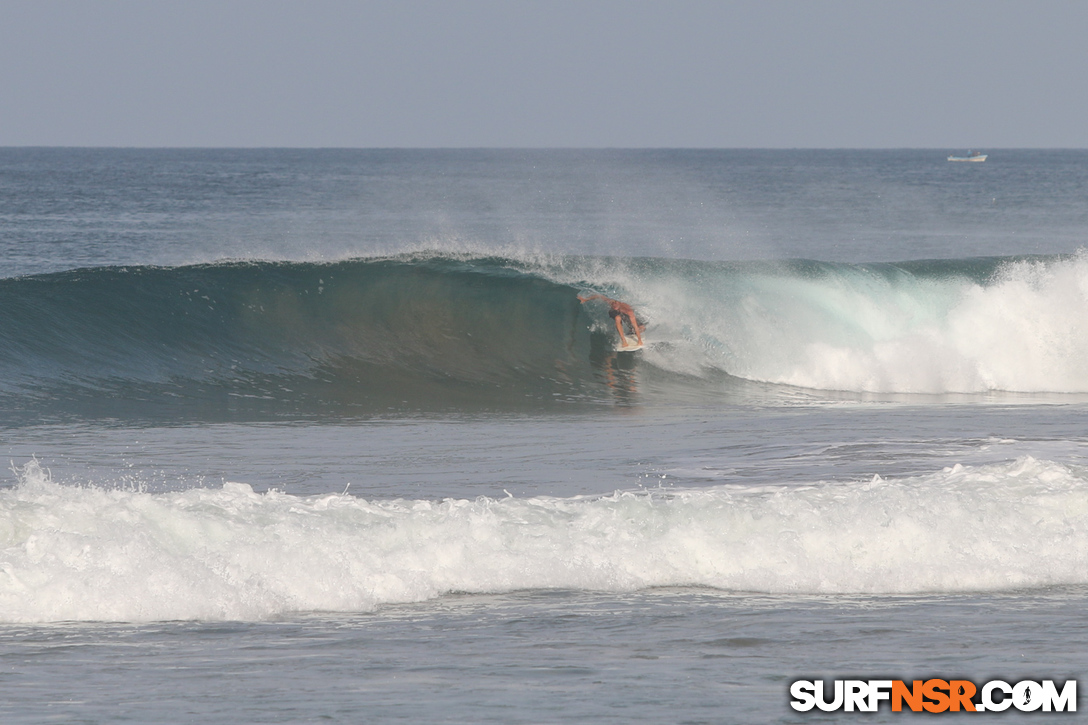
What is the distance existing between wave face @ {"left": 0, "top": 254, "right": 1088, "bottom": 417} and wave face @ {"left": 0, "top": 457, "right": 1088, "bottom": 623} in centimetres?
521

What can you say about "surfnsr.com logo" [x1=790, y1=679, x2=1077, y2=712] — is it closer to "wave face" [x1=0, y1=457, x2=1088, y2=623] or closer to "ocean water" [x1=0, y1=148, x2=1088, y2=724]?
"ocean water" [x1=0, y1=148, x2=1088, y2=724]

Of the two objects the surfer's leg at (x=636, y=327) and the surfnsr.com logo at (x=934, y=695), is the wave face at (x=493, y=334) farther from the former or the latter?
the surfnsr.com logo at (x=934, y=695)

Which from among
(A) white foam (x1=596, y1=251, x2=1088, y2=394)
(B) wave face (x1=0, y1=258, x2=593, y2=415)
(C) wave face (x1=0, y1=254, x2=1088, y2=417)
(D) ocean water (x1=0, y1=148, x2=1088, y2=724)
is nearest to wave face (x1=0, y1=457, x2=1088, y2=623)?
(D) ocean water (x1=0, y1=148, x2=1088, y2=724)

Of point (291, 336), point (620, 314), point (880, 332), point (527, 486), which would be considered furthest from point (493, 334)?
point (527, 486)

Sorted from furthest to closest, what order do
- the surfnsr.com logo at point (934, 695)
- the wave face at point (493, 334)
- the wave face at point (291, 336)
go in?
the wave face at point (493, 334)
the wave face at point (291, 336)
the surfnsr.com logo at point (934, 695)

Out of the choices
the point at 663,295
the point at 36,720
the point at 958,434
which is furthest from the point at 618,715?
the point at 663,295

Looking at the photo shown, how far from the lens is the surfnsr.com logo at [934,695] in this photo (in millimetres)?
4203

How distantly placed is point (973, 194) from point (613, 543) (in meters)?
63.7

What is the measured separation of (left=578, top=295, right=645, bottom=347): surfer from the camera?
15.4 metres

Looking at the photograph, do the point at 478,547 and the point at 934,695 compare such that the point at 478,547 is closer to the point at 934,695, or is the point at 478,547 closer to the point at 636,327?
the point at 934,695

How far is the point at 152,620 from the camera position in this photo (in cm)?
529

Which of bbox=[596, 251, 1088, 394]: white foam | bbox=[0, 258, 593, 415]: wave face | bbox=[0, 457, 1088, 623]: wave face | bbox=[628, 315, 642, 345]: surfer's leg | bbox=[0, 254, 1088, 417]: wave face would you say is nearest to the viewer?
bbox=[0, 457, 1088, 623]: wave face

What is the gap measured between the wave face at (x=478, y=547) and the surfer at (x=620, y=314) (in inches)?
341

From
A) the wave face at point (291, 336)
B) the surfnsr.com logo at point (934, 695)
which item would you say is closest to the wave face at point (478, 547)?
the surfnsr.com logo at point (934, 695)
